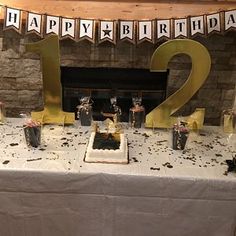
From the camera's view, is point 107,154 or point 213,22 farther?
point 213,22

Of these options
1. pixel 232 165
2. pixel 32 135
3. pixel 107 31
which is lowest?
pixel 232 165

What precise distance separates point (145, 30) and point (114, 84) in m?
0.55

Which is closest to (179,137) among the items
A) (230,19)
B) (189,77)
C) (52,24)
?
(189,77)

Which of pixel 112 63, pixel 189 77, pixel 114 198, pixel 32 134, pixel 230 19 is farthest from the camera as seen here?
pixel 112 63

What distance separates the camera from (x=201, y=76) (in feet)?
6.29

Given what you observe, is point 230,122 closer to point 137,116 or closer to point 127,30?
point 137,116

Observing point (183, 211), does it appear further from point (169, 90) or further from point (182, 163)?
point (169, 90)

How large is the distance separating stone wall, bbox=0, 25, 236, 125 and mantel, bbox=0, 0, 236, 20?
23 cm

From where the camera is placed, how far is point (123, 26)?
2.36 m

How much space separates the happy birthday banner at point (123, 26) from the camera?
7.57ft

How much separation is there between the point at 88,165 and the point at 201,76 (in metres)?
0.88

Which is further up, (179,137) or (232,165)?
(179,137)

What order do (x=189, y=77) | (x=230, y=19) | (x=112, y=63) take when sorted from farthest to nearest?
(x=112, y=63), (x=230, y=19), (x=189, y=77)

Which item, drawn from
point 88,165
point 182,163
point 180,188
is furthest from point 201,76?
point 88,165
